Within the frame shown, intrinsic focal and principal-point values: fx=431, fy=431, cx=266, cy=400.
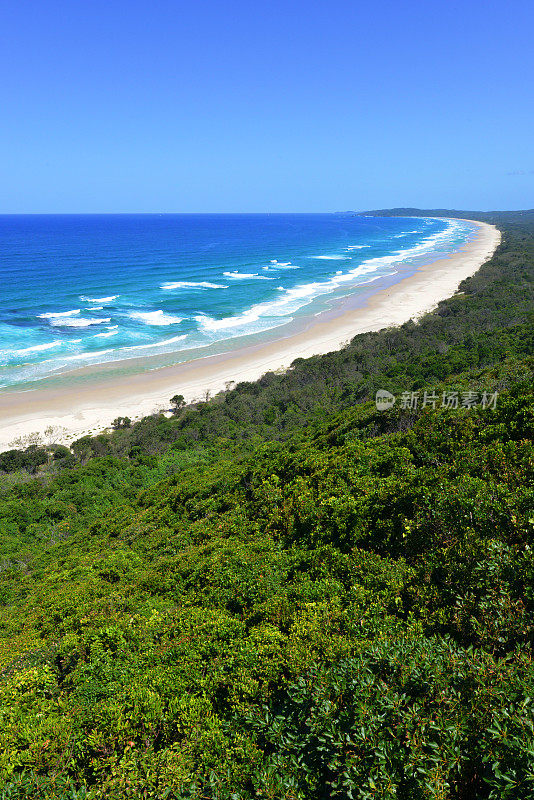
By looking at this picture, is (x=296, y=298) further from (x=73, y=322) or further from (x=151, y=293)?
(x=73, y=322)

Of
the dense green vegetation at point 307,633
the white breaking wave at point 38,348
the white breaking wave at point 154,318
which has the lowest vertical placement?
the dense green vegetation at point 307,633

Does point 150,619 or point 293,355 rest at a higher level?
point 293,355

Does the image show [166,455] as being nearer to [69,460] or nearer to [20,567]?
[69,460]

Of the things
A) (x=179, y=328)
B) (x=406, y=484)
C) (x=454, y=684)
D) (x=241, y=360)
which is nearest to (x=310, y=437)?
(x=406, y=484)

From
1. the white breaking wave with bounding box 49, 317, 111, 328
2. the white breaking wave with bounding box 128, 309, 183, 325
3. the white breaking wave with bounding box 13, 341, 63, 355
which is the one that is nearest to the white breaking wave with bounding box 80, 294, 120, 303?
the white breaking wave with bounding box 128, 309, 183, 325

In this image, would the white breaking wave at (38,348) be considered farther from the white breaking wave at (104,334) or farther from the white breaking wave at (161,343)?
the white breaking wave at (161,343)

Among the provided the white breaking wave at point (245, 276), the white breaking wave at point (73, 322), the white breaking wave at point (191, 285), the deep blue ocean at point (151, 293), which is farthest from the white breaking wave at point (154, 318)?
the white breaking wave at point (245, 276)
